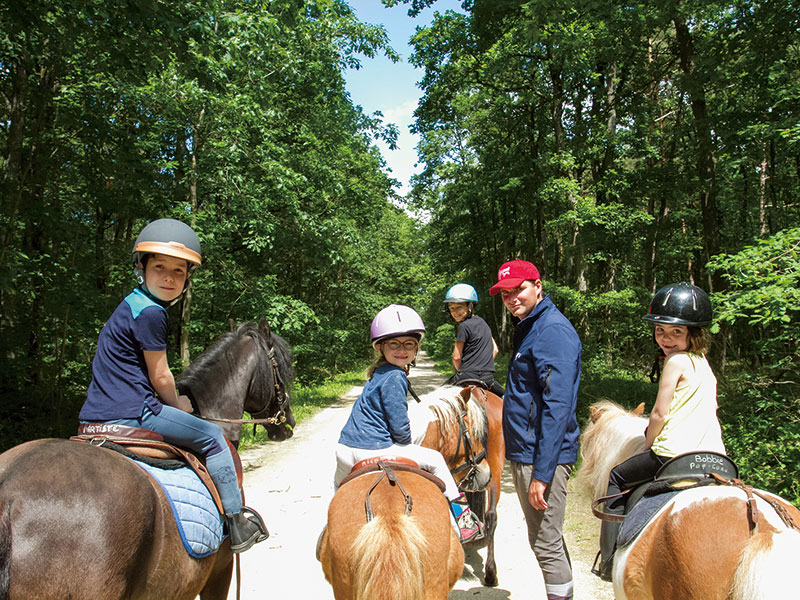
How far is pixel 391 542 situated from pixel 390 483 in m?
0.40

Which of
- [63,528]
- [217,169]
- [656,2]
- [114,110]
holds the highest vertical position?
[656,2]

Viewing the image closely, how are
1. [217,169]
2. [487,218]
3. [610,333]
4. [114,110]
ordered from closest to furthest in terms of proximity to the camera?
[114,110] < [217,169] < [610,333] < [487,218]

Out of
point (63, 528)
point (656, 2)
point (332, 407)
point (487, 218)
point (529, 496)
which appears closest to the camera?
point (63, 528)

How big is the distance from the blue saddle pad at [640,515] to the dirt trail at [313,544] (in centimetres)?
179

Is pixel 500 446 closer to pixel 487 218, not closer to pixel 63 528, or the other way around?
pixel 63 528

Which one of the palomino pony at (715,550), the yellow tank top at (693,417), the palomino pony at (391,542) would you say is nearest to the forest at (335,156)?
the yellow tank top at (693,417)

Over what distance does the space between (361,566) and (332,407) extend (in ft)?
44.3

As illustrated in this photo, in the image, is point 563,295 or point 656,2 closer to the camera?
point 656,2

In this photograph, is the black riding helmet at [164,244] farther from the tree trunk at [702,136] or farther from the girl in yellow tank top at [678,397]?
the tree trunk at [702,136]

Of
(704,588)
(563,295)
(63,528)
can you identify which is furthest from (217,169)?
(704,588)

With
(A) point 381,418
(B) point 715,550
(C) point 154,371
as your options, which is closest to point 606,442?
(B) point 715,550

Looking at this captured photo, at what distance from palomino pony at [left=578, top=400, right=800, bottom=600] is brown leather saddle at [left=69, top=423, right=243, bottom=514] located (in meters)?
2.40

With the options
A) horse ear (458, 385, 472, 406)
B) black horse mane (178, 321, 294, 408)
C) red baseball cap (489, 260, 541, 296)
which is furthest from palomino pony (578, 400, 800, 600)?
black horse mane (178, 321, 294, 408)

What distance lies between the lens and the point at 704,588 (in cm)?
207
